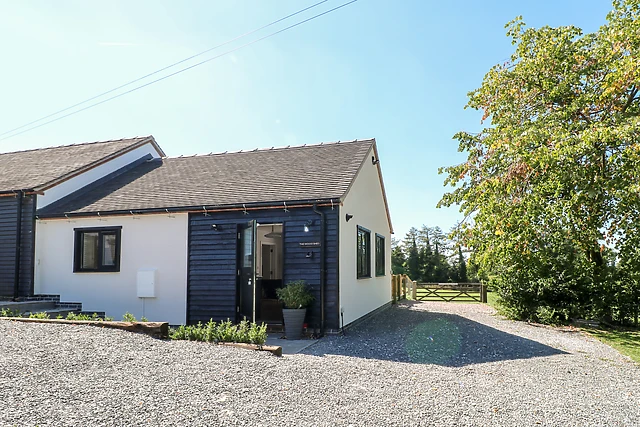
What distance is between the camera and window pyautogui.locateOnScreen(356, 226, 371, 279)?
480 inches

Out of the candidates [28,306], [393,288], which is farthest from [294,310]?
[393,288]

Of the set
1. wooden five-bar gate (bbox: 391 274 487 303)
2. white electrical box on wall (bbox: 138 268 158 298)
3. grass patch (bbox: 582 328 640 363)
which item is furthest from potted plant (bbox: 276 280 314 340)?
wooden five-bar gate (bbox: 391 274 487 303)

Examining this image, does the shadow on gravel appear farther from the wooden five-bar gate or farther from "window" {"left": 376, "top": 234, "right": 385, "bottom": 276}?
the wooden five-bar gate

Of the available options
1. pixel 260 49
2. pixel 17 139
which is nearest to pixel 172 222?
pixel 260 49

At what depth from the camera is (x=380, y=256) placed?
15.9 meters

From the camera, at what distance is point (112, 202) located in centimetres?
1232

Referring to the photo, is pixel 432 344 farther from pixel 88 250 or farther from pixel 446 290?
pixel 446 290

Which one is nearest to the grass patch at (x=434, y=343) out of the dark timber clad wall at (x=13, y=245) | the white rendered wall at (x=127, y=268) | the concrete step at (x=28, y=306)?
the white rendered wall at (x=127, y=268)

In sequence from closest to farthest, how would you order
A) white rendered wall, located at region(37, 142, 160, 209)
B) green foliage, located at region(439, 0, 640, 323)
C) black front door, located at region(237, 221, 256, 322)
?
1. green foliage, located at region(439, 0, 640, 323)
2. black front door, located at region(237, 221, 256, 322)
3. white rendered wall, located at region(37, 142, 160, 209)

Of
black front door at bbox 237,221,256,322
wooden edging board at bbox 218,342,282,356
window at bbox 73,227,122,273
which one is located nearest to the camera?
wooden edging board at bbox 218,342,282,356

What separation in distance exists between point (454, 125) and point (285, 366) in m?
12.2

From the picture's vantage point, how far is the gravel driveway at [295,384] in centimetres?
429

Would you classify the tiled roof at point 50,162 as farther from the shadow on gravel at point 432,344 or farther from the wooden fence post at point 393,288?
the wooden fence post at point 393,288

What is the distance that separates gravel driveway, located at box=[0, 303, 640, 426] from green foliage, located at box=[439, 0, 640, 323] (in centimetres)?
351
